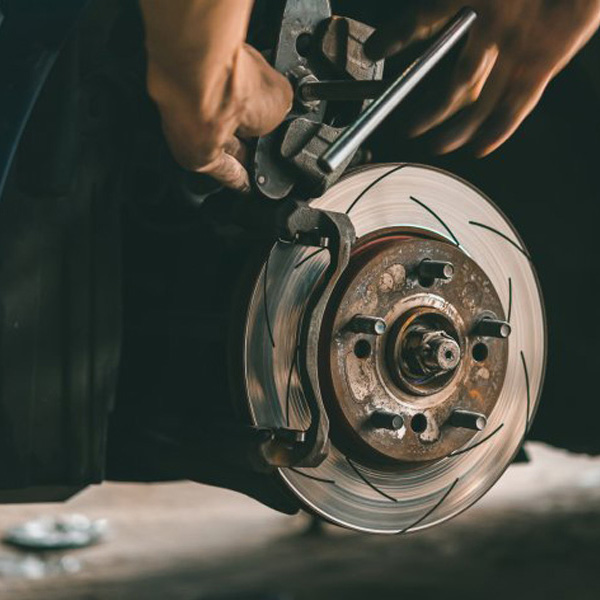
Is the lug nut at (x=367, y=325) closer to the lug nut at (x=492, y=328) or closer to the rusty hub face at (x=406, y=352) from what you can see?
the rusty hub face at (x=406, y=352)

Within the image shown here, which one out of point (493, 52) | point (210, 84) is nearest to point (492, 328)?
point (493, 52)

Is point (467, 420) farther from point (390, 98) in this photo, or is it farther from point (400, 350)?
point (390, 98)

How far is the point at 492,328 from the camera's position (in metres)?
1.20

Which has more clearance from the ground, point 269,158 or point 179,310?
point 269,158

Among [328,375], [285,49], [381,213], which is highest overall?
[285,49]

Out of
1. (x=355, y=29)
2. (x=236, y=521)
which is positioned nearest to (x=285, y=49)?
(x=355, y=29)

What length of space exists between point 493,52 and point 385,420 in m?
0.39

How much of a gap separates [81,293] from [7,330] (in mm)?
84

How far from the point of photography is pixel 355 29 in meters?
1.12

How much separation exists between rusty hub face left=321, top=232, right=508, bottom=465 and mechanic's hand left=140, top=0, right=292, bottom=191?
17cm

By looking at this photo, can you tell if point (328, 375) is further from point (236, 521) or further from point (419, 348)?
point (236, 521)

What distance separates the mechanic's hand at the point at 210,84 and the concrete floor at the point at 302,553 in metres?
1.15

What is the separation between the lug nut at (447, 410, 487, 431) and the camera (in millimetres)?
1181

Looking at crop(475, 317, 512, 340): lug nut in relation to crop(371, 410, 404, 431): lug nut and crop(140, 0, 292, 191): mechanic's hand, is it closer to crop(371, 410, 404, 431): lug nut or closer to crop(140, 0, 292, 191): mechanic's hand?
crop(371, 410, 404, 431): lug nut
